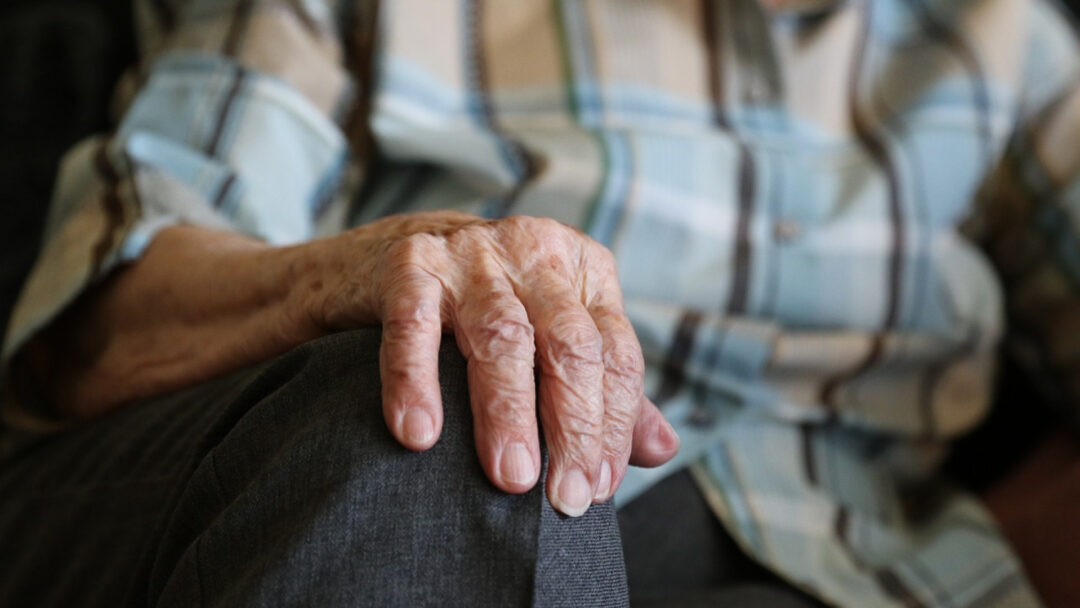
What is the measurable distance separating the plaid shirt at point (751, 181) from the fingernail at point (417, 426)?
15.4 inches

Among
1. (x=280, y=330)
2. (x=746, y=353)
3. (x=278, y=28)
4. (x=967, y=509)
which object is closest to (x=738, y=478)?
(x=746, y=353)

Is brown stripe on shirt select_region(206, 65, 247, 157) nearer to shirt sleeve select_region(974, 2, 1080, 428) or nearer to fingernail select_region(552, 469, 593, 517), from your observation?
fingernail select_region(552, 469, 593, 517)

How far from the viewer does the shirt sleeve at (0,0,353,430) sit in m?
0.74

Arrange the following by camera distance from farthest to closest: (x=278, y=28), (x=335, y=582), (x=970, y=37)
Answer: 1. (x=970, y=37)
2. (x=278, y=28)
3. (x=335, y=582)

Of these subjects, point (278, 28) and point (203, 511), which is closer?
point (203, 511)

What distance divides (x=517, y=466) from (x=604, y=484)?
6 centimetres

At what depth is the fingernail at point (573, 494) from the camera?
44cm

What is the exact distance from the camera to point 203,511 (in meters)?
0.49

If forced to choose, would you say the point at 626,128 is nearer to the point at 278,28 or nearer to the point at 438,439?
the point at 278,28

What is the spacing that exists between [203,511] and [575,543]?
21cm

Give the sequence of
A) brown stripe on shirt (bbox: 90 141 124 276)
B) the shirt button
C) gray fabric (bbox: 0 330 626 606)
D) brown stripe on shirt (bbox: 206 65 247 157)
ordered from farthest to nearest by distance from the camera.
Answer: the shirt button < brown stripe on shirt (bbox: 206 65 247 157) < brown stripe on shirt (bbox: 90 141 124 276) < gray fabric (bbox: 0 330 626 606)

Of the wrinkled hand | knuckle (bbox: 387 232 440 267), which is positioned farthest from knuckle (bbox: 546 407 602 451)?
knuckle (bbox: 387 232 440 267)

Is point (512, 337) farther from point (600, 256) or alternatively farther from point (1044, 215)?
point (1044, 215)

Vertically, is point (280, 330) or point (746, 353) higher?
point (280, 330)
